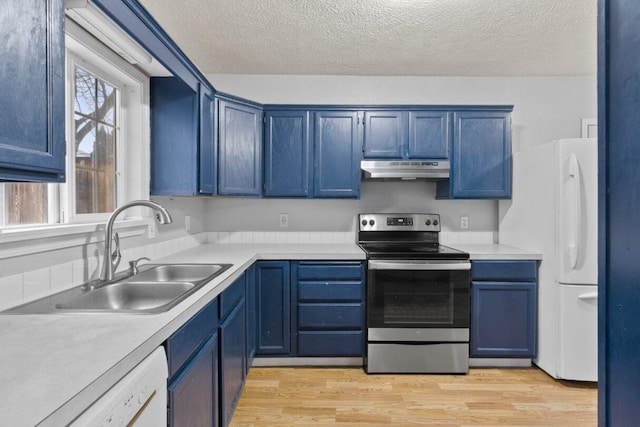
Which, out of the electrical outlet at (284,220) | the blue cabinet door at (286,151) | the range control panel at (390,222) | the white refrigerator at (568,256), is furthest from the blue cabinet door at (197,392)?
the white refrigerator at (568,256)

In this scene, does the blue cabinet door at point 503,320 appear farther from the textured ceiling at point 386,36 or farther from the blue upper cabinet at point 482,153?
the textured ceiling at point 386,36

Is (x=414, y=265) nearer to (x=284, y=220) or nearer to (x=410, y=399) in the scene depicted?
(x=410, y=399)

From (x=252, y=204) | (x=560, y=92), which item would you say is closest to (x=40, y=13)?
(x=252, y=204)

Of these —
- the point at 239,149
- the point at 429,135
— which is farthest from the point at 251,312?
the point at 429,135

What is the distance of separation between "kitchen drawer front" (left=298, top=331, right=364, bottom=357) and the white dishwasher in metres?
1.75

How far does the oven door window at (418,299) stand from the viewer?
8.71ft

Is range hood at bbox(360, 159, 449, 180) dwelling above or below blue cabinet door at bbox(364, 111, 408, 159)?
below

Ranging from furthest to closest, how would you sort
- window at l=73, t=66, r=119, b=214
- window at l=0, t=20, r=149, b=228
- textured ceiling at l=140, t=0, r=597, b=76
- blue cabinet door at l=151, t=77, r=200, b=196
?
blue cabinet door at l=151, t=77, r=200, b=196
textured ceiling at l=140, t=0, r=597, b=76
window at l=73, t=66, r=119, b=214
window at l=0, t=20, r=149, b=228

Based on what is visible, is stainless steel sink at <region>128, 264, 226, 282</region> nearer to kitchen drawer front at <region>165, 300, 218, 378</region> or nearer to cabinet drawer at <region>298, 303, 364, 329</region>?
kitchen drawer front at <region>165, 300, 218, 378</region>

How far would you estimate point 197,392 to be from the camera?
55.7 inches

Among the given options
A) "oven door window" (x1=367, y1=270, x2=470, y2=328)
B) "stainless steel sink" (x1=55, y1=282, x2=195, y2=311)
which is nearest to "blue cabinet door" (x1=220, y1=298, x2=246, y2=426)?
"stainless steel sink" (x1=55, y1=282, x2=195, y2=311)

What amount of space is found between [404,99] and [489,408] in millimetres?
2510

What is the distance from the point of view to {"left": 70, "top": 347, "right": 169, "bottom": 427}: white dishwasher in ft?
2.41

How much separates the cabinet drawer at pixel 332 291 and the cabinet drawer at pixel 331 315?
0.06m
